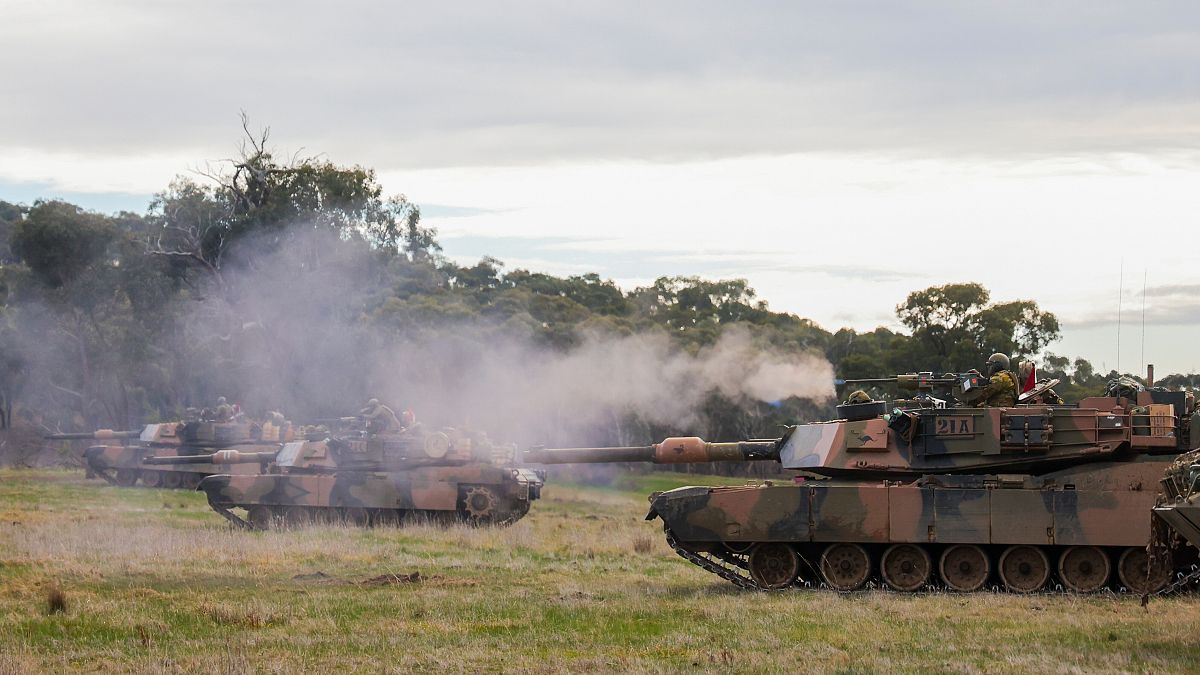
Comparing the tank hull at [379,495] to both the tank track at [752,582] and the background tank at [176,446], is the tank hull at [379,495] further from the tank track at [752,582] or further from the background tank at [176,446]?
the background tank at [176,446]

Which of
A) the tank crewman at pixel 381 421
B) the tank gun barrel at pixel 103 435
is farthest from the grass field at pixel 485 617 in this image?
the tank gun barrel at pixel 103 435

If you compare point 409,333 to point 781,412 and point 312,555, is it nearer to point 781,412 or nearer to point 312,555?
point 781,412

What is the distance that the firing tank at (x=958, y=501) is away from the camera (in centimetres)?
2000

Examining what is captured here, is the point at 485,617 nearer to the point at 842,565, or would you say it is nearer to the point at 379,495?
the point at 842,565

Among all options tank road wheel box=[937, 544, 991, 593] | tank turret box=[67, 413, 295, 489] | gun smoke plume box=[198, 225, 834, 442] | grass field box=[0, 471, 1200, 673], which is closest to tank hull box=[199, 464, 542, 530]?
grass field box=[0, 471, 1200, 673]

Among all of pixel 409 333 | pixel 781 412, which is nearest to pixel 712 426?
pixel 781 412

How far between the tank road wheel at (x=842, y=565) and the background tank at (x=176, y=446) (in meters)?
27.3

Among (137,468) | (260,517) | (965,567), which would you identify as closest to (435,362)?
(137,468)

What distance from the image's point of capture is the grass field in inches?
563

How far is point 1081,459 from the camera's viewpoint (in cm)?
2064

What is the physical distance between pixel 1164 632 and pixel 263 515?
22.3 metres

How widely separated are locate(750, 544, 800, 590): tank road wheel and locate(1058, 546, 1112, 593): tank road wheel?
3.70 meters

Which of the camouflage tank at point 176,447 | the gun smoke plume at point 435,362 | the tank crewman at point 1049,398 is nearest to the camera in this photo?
the tank crewman at point 1049,398

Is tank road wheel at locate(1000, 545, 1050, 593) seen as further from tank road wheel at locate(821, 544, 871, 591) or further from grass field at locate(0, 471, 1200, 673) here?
tank road wheel at locate(821, 544, 871, 591)
